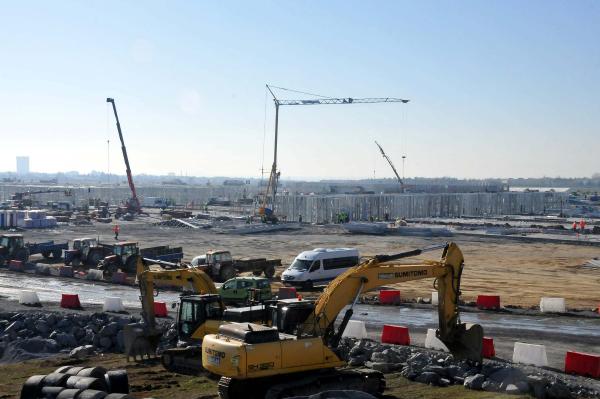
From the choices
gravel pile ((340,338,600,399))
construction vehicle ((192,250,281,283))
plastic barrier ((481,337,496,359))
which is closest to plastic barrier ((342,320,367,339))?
gravel pile ((340,338,600,399))

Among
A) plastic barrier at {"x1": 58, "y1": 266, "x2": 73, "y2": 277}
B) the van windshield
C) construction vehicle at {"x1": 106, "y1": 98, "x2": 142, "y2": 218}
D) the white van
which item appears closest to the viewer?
the white van

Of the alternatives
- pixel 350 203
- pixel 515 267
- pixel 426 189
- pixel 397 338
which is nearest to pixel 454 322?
pixel 397 338

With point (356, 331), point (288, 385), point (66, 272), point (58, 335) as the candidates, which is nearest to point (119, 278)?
point (66, 272)

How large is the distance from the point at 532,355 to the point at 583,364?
1529mm

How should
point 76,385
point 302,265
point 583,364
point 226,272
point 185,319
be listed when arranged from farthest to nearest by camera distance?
1. point 226,272
2. point 302,265
3. point 185,319
4. point 583,364
5. point 76,385

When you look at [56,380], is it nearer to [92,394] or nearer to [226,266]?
[92,394]

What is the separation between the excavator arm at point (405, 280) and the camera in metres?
18.0

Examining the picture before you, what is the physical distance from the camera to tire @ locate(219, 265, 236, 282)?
40.3m

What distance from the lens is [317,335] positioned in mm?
17234

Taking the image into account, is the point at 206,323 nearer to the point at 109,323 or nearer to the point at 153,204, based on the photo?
the point at 109,323

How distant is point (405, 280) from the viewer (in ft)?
62.0

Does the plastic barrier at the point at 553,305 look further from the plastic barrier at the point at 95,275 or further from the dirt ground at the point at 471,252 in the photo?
the plastic barrier at the point at 95,275

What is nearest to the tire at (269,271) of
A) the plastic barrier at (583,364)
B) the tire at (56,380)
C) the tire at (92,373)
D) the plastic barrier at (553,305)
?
the plastic barrier at (553,305)

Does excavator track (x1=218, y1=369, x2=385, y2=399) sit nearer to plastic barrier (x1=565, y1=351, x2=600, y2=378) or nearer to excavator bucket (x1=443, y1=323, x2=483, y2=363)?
excavator bucket (x1=443, y1=323, x2=483, y2=363)
